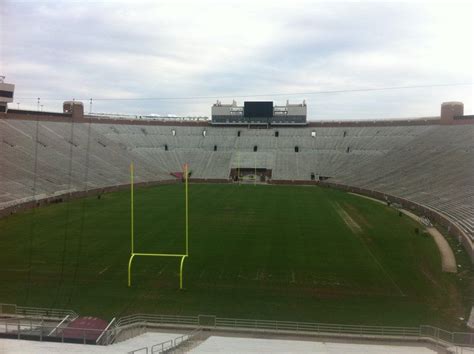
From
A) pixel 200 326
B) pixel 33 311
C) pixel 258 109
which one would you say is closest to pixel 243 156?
pixel 258 109

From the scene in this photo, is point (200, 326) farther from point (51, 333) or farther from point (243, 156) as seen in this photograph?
point (243, 156)

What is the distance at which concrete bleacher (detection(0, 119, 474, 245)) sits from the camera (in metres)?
34.8

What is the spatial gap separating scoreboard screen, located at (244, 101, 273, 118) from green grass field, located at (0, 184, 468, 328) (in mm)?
44841

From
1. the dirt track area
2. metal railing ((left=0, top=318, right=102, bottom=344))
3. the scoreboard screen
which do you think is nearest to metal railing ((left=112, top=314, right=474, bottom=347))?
metal railing ((left=0, top=318, right=102, bottom=344))

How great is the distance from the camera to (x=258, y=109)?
238ft

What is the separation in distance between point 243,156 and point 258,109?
403 inches

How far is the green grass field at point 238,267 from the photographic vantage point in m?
13.2

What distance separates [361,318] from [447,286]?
446 centimetres

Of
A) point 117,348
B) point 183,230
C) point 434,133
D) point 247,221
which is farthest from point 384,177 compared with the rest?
point 117,348

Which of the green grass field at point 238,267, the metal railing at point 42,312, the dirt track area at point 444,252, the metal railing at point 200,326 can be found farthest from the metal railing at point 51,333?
the dirt track area at point 444,252

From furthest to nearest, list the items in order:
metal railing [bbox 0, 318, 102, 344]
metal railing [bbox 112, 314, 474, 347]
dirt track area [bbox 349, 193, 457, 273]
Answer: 1. dirt track area [bbox 349, 193, 457, 273]
2. metal railing [bbox 112, 314, 474, 347]
3. metal railing [bbox 0, 318, 102, 344]

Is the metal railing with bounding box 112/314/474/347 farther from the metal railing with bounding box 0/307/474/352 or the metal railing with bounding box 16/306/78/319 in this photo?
the metal railing with bounding box 16/306/78/319

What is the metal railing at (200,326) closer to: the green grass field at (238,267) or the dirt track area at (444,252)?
the green grass field at (238,267)

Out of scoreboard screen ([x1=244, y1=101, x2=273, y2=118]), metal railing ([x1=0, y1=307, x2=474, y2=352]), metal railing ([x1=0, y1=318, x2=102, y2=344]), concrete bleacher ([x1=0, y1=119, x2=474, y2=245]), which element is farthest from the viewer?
scoreboard screen ([x1=244, y1=101, x2=273, y2=118])
